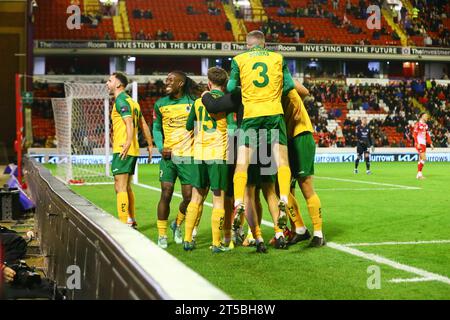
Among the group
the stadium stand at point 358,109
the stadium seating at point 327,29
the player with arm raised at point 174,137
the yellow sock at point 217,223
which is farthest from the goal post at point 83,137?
the stadium seating at point 327,29

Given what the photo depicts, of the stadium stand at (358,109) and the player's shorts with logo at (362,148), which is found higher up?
the stadium stand at (358,109)

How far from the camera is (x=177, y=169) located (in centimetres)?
736

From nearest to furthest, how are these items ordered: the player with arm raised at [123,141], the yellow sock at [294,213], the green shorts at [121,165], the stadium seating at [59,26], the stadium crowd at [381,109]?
1. the yellow sock at [294,213]
2. the player with arm raised at [123,141]
3. the green shorts at [121,165]
4. the stadium crowd at [381,109]
5. the stadium seating at [59,26]

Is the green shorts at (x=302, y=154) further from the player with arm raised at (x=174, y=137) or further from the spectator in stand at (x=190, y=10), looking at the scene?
the spectator in stand at (x=190, y=10)

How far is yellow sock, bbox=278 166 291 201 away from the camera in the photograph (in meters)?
6.21

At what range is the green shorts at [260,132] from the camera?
6.32 m

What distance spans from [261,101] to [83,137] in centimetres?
1654

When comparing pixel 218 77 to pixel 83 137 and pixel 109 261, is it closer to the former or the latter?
pixel 109 261

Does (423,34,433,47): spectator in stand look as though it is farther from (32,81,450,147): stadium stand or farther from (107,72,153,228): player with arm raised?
(107,72,153,228): player with arm raised

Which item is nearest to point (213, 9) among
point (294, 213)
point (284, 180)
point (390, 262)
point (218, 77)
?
point (294, 213)

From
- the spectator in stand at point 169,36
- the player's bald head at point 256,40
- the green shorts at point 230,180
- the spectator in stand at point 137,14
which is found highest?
the spectator in stand at point 137,14

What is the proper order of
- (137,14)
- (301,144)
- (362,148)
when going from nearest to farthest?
(301,144), (362,148), (137,14)

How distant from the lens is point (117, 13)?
42281mm

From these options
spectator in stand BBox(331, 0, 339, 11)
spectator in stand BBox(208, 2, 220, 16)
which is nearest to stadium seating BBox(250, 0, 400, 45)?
spectator in stand BBox(331, 0, 339, 11)
